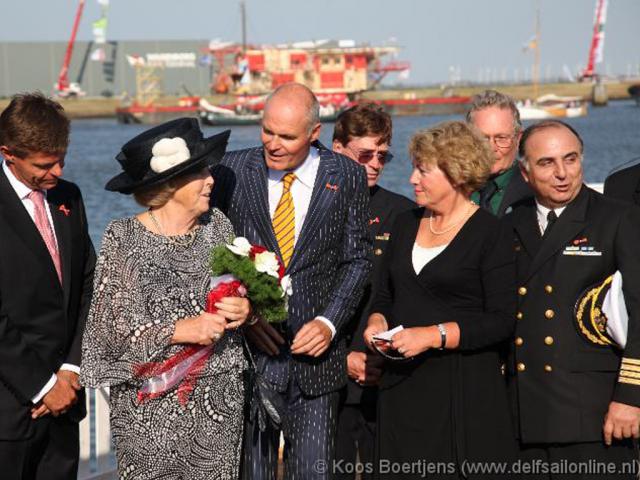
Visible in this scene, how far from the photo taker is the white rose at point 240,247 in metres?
4.12

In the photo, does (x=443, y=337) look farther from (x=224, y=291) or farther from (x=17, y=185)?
(x=17, y=185)

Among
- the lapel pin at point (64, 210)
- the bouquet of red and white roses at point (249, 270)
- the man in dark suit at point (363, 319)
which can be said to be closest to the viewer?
the bouquet of red and white roses at point (249, 270)

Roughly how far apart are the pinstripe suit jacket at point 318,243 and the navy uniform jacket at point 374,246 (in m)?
0.21

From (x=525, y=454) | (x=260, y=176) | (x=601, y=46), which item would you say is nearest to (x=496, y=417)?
(x=525, y=454)

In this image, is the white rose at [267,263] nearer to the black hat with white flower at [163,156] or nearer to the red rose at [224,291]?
the red rose at [224,291]

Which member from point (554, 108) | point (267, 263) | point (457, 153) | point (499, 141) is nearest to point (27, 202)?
point (267, 263)

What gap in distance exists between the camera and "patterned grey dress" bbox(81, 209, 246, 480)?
4164 mm

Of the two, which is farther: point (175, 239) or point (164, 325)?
point (175, 239)

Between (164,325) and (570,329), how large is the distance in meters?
1.55

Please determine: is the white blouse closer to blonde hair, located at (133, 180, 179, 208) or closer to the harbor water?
blonde hair, located at (133, 180, 179, 208)

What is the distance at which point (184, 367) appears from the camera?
4.24 meters

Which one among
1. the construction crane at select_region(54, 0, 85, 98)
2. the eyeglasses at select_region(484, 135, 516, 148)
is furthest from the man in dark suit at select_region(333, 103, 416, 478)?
the construction crane at select_region(54, 0, 85, 98)

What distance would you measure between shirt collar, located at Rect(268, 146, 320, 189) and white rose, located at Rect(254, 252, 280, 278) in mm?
685

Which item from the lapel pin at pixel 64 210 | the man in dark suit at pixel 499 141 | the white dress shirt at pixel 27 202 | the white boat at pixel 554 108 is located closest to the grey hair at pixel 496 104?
the man in dark suit at pixel 499 141
